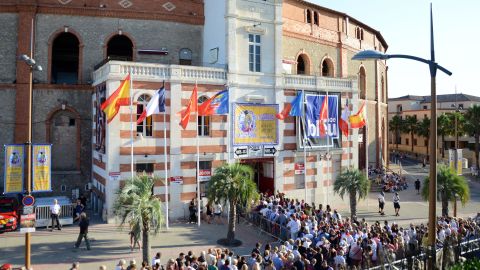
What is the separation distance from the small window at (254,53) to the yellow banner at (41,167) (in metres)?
14.1

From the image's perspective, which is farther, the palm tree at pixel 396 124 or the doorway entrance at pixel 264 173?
the palm tree at pixel 396 124

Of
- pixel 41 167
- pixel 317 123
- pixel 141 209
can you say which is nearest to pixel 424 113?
pixel 317 123

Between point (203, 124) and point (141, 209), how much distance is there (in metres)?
11.5

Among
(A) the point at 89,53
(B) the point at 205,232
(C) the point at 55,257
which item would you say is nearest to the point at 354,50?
(A) the point at 89,53

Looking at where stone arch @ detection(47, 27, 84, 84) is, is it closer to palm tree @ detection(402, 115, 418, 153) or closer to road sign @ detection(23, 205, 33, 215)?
road sign @ detection(23, 205, 33, 215)

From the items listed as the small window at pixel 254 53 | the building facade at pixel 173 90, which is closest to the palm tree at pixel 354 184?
the building facade at pixel 173 90

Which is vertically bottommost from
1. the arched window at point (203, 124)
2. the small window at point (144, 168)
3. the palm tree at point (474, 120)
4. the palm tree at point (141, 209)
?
the palm tree at point (141, 209)

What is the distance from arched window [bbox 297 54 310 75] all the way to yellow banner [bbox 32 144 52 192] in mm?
25823

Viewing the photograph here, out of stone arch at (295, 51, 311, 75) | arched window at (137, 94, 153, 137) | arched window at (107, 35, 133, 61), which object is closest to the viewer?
arched window at (137, 94, 153, 137)

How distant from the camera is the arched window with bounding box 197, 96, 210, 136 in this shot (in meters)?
26.3

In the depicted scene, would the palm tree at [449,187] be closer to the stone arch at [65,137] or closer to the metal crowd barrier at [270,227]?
the metal crowd barrier at [270,227]

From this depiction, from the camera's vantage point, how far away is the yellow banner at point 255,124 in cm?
2732

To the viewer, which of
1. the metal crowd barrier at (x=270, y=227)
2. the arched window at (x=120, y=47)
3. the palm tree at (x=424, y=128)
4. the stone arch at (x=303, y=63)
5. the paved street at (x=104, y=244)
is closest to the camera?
the paved street at (x=104, y=244)

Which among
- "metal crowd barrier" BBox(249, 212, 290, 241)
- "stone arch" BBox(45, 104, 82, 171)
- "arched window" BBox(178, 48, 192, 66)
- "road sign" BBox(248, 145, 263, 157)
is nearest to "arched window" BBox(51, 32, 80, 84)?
"stone arch" BBox(45, 104, 82, 171)
